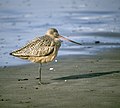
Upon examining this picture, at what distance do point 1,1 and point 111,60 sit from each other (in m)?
15.8

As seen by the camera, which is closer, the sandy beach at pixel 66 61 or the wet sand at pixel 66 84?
the wet sand at pixel 66 84

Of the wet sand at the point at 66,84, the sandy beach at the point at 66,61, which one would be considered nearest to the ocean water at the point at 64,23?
the sandy beach at the point at 66,61

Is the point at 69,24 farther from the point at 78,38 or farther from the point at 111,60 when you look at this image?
the point at 111,60

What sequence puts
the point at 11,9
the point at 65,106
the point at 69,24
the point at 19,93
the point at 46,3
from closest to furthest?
the point at 65,106 → the point at 19,93 → the point at 69,24 → the point at 11,9 → the point at 46,3

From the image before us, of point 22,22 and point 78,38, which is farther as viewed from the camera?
point 22,22

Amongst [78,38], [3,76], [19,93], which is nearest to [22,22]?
[78,38]

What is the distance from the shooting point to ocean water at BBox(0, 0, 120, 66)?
Result: 15908 mm

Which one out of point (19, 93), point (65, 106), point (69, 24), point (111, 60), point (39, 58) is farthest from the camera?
point (69, 24)

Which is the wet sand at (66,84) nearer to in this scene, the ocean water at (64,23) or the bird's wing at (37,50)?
the bird's wing at (37,50)

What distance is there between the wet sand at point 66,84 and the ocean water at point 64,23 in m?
1.10

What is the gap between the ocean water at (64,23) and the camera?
15.9 meters

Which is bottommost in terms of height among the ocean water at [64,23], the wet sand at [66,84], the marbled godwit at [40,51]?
the ocean water at [64,23]

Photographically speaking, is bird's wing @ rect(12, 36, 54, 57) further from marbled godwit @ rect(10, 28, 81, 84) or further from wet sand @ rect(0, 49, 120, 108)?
wet sand @ rect(0, 49, 120, 108)

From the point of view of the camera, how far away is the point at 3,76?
39.4ft
